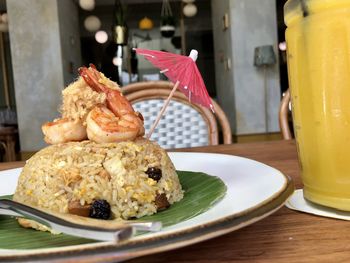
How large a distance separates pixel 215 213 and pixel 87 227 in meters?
0.18

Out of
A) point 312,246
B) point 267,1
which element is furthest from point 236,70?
point 312,246

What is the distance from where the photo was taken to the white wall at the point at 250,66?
5.04 metres

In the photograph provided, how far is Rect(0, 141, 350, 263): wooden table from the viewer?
0.37 m

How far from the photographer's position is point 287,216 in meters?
0.49

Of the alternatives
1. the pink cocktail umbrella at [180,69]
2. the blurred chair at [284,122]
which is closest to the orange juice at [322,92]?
the pink cocktail umbrella at [180,69]

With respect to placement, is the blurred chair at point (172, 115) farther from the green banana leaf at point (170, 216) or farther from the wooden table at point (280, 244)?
the wooden table at point (280, 244)

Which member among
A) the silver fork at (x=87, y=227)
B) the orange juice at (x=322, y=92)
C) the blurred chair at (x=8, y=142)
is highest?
the orange juice at (x=322, y=92)

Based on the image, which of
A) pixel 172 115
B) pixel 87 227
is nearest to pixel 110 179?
pixel 87 227

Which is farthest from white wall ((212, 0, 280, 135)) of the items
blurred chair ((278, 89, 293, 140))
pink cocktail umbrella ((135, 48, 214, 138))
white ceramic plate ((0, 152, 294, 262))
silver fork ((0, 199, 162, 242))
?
silver fork ((0, 199, 162, 242))

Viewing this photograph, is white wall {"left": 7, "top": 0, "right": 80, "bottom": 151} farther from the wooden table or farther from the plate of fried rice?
the wooden table

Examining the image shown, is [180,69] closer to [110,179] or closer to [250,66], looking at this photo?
[110,179]

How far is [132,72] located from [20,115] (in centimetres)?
425

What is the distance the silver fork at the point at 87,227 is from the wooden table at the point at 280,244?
6cm

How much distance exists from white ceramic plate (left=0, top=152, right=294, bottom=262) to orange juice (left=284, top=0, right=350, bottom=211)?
0.16 ft
